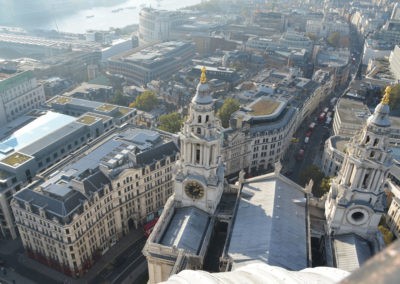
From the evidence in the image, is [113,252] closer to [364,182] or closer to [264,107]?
[364,182]

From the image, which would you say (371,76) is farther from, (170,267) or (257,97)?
(170,267)

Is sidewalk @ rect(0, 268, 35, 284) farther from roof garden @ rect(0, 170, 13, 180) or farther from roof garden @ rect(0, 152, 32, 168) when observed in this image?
roof garden @ rect(0, 152, 32, 168)

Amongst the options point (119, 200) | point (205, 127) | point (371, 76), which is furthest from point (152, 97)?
point (371, 76)

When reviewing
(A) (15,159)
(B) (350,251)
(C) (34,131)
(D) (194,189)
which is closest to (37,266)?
(A) (15,159)

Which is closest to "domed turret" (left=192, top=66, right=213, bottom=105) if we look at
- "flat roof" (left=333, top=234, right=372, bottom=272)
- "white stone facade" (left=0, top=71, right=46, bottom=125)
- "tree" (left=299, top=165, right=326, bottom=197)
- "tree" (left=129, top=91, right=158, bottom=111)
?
"flat roof" (left=333, top=234, right=372, bottom=272)

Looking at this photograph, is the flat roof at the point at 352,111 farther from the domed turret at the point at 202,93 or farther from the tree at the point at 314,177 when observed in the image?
the domed turret at the point at 202,93

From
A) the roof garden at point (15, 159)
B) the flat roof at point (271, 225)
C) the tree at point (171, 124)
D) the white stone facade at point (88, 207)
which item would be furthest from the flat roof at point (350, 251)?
the roof garden at point (15, 159)
